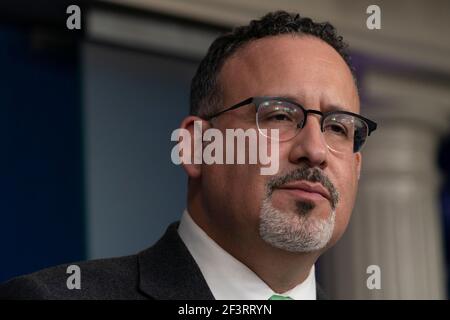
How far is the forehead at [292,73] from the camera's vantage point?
5.38 feet

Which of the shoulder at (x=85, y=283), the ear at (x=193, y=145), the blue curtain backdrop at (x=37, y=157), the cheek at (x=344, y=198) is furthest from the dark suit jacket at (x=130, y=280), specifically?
the blue curtain backdrop at (x=37, y=157)

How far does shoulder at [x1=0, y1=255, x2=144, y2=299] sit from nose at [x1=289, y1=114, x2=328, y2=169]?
0.35 meters

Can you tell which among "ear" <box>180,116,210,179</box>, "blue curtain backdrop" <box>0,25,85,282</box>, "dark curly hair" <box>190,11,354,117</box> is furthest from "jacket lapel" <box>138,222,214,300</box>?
"blue curtain backdrop" <box>0,25,85,282</box>

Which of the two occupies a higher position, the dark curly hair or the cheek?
the dark curly hair

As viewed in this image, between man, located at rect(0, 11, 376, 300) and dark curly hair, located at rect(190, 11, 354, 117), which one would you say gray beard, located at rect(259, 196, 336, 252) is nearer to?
man, located at rect(0, 11, 376, 300)

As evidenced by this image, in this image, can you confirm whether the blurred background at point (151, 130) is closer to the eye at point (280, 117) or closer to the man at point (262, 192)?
the man at point (262, 192)

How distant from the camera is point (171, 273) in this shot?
5.27 feet

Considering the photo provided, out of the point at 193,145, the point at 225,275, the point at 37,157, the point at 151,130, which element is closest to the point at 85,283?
the point at 225,275

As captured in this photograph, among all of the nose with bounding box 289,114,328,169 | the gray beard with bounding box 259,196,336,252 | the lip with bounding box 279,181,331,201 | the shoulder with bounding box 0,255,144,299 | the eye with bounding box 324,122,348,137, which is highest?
the eye with bounding box 324,122,348,137

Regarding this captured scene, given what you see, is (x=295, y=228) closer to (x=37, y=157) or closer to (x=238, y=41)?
(x=238, y=41)

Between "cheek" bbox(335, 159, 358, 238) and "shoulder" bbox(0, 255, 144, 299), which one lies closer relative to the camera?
"shoulder" bbox(0, 255, 144, 299)

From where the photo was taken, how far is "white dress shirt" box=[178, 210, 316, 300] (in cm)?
160
